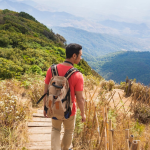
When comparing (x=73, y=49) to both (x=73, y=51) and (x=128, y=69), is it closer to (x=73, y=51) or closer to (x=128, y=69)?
(x=73, y=51)

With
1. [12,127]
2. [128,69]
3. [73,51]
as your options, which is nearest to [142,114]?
[12,127]

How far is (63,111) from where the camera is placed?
5.23 feet

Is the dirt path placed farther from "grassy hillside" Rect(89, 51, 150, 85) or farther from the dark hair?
"grassy hillside" Rect(89, 51, 150, 85)

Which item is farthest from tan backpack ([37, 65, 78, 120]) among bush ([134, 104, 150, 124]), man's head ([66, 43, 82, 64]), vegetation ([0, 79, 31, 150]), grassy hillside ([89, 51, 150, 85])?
grassy hillside ([89, 51, 150, 85])

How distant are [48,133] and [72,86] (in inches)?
60.7

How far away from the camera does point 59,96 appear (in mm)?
1564

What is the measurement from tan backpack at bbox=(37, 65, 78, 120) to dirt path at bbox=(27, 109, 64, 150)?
1061 mm

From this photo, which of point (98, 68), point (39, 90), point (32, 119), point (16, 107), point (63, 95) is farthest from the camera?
point (98, 68)

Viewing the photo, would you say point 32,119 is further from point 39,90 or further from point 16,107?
point 39,90

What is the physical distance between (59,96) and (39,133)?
1.51 meters

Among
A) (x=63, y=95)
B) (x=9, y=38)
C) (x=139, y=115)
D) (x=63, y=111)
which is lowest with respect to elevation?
(x=139, y=115)

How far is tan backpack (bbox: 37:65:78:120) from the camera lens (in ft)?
5.15

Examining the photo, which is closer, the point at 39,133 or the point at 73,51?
the point at 73,51

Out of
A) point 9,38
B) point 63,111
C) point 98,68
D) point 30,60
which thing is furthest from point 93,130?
point 98,68
